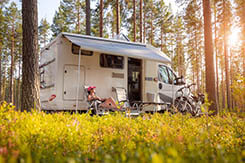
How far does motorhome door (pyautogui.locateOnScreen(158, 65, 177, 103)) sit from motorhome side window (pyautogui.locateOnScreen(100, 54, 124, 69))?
6.27 feet

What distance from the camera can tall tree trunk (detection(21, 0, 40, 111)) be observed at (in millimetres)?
5523

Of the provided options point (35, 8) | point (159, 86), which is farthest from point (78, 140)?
point (159, 86)

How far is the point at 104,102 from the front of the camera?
738 cm

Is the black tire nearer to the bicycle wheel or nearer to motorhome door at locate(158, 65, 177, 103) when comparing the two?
the bicycle wheel

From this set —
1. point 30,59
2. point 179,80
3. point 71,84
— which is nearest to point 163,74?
point 179,80

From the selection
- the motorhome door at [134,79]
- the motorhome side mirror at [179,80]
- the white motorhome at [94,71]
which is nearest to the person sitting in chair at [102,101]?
Answer: the white motorhome at [94,71]

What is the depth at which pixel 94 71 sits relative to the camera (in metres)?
8.16

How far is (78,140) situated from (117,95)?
5603 millimetres

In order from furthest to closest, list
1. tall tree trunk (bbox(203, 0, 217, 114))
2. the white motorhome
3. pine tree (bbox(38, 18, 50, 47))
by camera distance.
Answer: pine tree (bbox(38, 18, 50, 47)) < tall tree trunk (bbox(203, 0, 217, 114)) < the white motorhome

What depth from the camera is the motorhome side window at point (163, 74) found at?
9719 millimetres

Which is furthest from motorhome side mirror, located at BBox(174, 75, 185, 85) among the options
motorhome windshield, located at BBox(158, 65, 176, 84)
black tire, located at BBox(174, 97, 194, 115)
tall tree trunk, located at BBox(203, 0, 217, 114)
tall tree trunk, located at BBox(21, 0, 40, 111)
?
tall tree trunk, located at BBox(21, 0, 40, 111)

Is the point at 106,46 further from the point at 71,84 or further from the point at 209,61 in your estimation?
the point at 209,61

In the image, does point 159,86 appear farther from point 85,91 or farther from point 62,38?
point 62,38

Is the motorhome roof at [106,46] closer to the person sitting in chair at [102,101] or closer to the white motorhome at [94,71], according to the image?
the white motorhome at [94,71]
